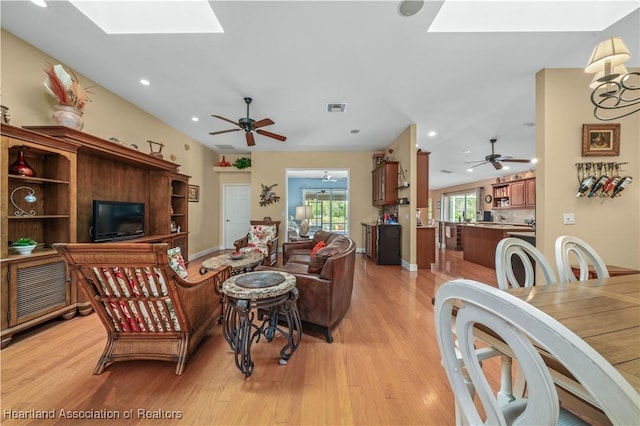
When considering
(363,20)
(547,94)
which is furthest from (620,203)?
(363,20)

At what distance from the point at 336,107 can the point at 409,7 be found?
188 cm

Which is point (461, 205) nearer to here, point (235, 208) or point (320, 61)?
point (235, 208)

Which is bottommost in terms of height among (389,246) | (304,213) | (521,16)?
(389,246)

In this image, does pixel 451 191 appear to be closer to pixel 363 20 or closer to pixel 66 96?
pixel 363 20

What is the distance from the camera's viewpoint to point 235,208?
6.62 meters

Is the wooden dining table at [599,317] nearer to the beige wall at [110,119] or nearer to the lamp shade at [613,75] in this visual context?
the lamp shade at [613,75]

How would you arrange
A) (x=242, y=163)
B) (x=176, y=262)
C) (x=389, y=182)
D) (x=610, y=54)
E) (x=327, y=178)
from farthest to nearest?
(x=327, y=178)
(x=242, y=163)
(x=389, y=182)
(x=176, y=262)
(x=610, y=54)

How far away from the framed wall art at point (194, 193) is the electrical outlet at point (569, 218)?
6445 mm

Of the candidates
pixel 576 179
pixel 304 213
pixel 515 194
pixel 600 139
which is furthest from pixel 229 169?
pixel 515 194

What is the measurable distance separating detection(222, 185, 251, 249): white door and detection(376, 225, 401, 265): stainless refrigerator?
3.86 metres

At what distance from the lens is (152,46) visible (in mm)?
2342

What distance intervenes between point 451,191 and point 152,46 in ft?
38.2

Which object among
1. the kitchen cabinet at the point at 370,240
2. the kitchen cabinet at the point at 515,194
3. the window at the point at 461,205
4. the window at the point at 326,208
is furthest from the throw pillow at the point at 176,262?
the window at the point at 461,205

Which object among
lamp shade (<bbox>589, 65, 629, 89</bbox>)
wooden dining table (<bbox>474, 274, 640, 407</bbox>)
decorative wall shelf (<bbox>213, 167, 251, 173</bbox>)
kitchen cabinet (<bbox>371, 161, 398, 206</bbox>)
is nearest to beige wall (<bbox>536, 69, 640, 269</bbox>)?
lamp shade (<bbox>589, 65, 629, 89</bbox>)
